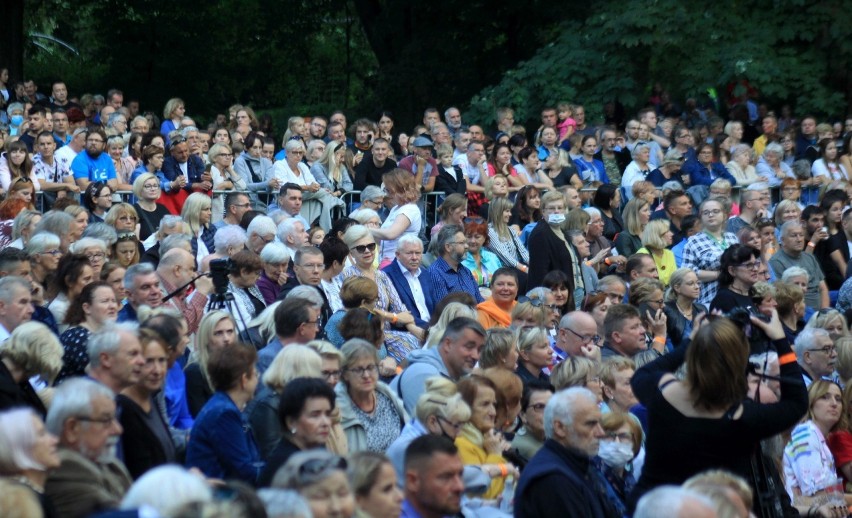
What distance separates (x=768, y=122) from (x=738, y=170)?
226 centimetres

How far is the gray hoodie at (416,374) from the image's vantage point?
8000 mm

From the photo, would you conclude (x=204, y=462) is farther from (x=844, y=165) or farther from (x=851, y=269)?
(x=844, y=165)

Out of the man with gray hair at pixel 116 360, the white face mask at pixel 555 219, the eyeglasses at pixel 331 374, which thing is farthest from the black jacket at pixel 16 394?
the white face mask at pixel 555 219

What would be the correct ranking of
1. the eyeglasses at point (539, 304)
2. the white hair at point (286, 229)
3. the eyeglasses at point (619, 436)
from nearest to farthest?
the eyeglasses at point (619, 436) < the eyeglasses at point (539, 304) < the white hair at point (286, 229)

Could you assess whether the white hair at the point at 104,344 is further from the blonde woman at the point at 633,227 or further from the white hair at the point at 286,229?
the blonde woman at the point at 633,227

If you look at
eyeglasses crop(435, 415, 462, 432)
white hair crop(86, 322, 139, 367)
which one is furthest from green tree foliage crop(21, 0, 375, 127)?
eyeglasses crop(435, 415, 462, 432)

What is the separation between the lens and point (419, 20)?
933 inches

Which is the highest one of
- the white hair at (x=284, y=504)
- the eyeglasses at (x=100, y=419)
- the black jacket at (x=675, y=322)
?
the white hair at (x=284, y=504)

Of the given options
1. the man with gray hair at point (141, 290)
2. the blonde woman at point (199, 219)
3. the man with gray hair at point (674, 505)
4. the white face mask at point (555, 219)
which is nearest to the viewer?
the man with gray hair at point (674, 505)

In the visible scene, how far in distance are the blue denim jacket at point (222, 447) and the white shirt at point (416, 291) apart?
4.49 m

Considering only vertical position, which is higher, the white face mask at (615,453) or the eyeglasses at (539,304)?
the eyeglasses at (539,304)

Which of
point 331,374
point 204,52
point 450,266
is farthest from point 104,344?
point 204,52

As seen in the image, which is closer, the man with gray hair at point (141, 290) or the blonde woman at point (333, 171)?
the man with gray hair at point (141, 290)

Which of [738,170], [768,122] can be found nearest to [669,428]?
[738,170]
